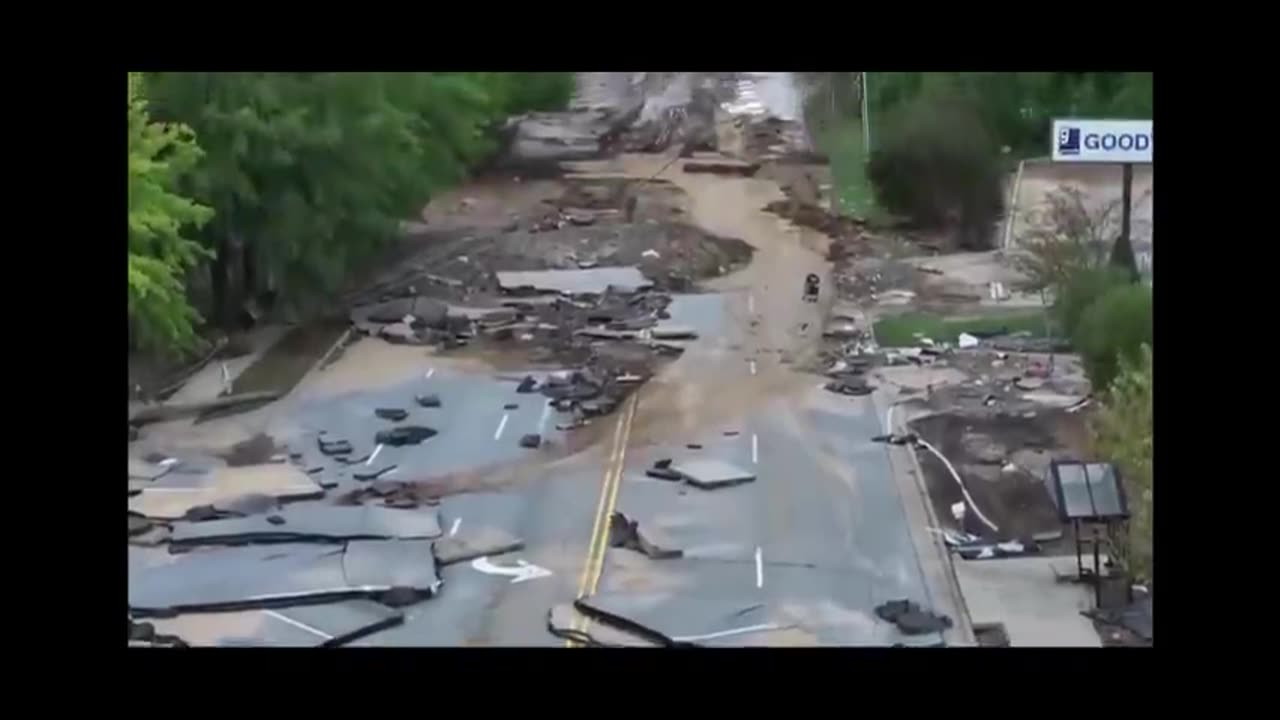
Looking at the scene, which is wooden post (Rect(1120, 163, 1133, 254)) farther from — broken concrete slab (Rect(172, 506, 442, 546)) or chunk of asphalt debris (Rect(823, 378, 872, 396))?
broken concrete slab (Rect(172, 506, 442, 546))

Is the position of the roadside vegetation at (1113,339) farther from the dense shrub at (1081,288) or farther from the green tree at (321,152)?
the green tree at (321,152)

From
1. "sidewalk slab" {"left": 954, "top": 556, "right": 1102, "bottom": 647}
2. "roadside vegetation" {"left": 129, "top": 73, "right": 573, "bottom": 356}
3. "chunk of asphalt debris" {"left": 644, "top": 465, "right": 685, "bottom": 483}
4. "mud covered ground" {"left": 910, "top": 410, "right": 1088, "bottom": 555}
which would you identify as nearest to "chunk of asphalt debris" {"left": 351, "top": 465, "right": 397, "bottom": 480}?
"roadside vegetation" {"left": 129, "top": 73, "right": 573, "bottom": 356}

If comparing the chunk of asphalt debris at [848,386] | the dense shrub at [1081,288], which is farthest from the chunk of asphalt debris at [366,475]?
the dense shrub at [1081,288]

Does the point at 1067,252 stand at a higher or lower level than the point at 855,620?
higher

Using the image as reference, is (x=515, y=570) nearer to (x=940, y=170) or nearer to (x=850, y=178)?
(x=850, y=178)
